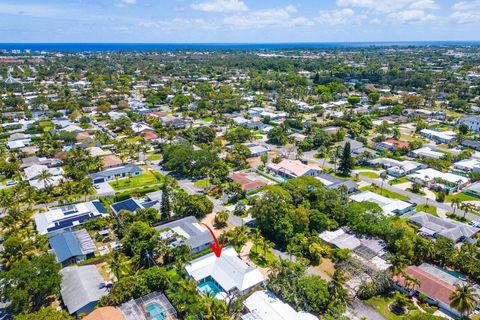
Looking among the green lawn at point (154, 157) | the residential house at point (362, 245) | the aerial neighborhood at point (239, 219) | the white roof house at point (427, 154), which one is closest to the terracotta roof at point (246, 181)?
the aerial neighborhood at point (239, 219)

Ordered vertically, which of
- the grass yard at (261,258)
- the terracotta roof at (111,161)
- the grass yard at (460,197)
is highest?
the terracotta roof at (111,161)

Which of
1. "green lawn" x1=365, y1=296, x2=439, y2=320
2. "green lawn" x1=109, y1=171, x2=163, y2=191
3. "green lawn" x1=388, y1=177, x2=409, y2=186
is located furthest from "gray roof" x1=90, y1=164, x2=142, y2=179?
"green lawn" x1=365, y1=296, x2=439, y2=320

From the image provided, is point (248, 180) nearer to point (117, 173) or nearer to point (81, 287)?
point (117, 173)

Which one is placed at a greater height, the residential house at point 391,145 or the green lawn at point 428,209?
the residential house at point 391,145

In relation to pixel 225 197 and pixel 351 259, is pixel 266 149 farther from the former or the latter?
pixel 351 259

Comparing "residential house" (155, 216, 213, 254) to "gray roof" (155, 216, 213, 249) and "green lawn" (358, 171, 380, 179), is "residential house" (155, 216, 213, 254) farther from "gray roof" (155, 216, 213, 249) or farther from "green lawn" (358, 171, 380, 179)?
"green lawn" (358, 171, 380, 179)

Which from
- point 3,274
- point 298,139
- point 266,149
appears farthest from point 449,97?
point 3,274

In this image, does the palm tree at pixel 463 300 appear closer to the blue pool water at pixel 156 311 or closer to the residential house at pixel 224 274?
the residential house at pixel 224 274
